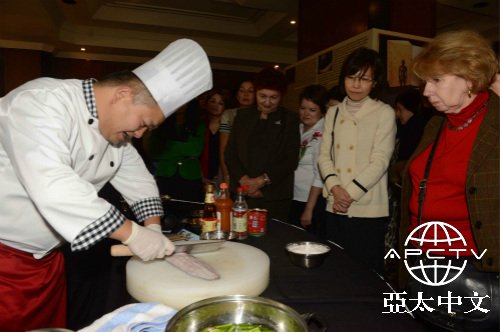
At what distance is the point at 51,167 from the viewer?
964 millimetres

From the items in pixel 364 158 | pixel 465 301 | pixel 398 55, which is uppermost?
pixel 398 55

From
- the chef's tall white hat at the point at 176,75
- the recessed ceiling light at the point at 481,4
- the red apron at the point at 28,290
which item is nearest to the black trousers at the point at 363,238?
the chef's tall white hat at the point at 176,75

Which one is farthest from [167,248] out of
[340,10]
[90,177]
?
[340,10]

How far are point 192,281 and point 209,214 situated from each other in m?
0.57

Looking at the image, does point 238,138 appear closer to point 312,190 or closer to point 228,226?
point 312,190

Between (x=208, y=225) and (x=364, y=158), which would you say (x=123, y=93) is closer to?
(x=208, y=225)

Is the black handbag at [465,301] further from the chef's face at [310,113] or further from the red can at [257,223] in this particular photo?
the chef's face at [310,113]

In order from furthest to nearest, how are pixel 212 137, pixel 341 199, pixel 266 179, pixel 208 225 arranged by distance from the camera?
pixel 212 137 → pixel 266 179 → pixel 341 199 → pixel 208 225

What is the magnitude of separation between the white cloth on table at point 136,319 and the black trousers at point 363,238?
1276 millimetres

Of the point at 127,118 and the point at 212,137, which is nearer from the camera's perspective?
the point at 127,118

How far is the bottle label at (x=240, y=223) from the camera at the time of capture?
1.54 metres

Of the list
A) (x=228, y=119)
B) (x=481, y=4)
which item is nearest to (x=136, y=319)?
(x=228, y=119)

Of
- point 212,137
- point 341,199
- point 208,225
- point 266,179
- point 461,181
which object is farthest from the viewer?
point 212,137

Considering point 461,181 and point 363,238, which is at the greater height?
point 461,181
